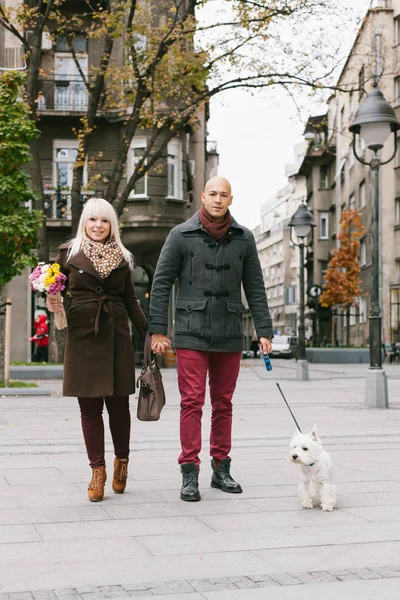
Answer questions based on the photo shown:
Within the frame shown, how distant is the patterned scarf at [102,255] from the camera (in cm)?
653

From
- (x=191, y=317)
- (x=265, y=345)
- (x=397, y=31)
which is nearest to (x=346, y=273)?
(x=397, y=31)

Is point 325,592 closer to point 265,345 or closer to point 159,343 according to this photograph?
point 159,343

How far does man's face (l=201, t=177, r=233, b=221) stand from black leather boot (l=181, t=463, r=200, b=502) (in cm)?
173

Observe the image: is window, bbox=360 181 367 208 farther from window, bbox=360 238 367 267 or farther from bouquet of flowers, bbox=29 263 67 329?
bouquet of flowers, bbox=29 263 67 329

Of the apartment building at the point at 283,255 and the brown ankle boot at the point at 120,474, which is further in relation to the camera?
the apartment building at the point at 283,255

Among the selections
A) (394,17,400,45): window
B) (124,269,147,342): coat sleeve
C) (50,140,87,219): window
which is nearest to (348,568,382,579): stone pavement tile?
(124,269,147,342): coat sleeve

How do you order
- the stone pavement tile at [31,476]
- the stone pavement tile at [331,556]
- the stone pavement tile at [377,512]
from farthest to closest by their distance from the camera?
the stone pavement tile at [31,476] < the stone pavement tile at [377,512] < the stone pavement tile at [331,556]

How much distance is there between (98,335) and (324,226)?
67.3 metres

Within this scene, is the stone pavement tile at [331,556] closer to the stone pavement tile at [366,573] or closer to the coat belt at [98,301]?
the stone pavement tile at [366,573]

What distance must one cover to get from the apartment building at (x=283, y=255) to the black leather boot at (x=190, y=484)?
98.6 metres

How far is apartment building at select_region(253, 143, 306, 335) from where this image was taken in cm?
11212

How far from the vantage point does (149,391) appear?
6551mm

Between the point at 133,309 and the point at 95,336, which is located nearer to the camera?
the point at 95,336

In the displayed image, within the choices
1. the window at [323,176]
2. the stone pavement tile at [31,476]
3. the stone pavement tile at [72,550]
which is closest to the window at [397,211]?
the window at [323,176]
